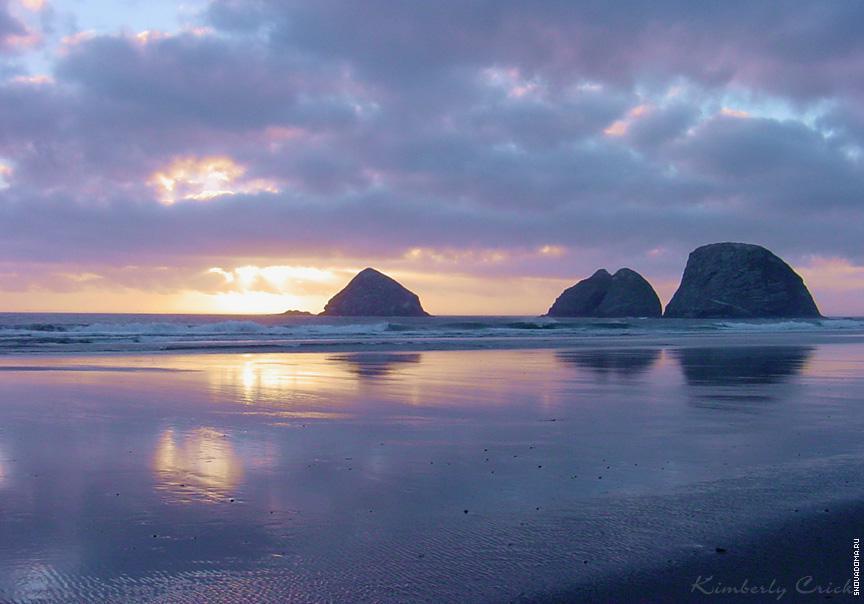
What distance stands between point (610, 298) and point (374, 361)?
136063 mm

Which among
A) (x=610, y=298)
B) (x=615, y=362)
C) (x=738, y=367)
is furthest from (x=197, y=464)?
(x=610, y=298)

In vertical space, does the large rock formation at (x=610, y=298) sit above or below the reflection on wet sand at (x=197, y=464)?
above

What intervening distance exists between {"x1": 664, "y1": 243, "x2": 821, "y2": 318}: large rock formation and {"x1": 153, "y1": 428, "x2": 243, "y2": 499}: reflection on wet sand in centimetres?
A: 13676

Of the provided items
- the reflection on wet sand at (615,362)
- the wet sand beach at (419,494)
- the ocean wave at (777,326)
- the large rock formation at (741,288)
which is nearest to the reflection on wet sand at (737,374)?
the wet sand beach at (419,494)

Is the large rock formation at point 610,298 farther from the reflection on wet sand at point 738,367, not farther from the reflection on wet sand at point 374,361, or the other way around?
the reflection on wet sand at point 374,361

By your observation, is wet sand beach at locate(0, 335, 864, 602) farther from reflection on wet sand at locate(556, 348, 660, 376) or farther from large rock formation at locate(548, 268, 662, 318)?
large rock formation at locate(548, 268, 662, 318)

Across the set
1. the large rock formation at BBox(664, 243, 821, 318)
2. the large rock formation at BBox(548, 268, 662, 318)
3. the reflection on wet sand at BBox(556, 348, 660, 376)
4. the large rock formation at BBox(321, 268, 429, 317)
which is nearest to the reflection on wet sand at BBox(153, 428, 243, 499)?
the reflection on wet sand at BBox(556, 348, 660, 376)

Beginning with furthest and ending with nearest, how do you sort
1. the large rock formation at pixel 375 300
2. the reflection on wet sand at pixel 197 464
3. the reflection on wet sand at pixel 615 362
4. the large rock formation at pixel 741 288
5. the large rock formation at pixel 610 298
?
the large rock formation at pixel 375 300, the large rock formation at pixel 610 298, the large rock formation at pixel 741 288, the reflection on wet sand at pixel 615 362, the reflection on wet sand at pixel 197 464

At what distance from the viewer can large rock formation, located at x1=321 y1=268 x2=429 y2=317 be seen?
164 metres

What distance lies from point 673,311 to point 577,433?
14325cm

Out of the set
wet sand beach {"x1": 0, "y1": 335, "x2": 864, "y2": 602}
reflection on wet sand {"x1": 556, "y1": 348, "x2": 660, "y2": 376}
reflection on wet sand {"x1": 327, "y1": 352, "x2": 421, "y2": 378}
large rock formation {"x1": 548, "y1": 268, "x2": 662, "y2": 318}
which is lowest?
wet sand beach {"x1": 0, "y1": 335, "x2": 864, "y2": 602}

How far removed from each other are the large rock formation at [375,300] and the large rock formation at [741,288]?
183 feet

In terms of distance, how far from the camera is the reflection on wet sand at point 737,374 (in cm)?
1575

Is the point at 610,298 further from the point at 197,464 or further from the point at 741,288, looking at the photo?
the point at 197,464
